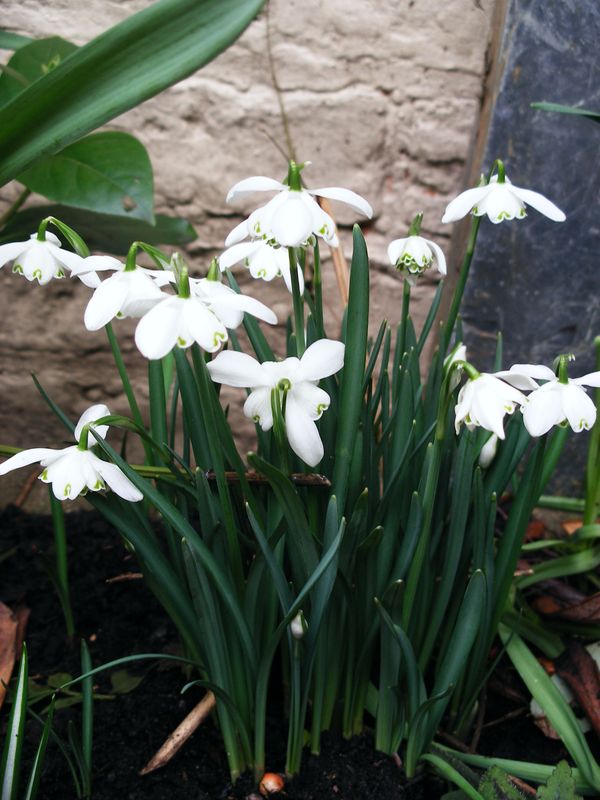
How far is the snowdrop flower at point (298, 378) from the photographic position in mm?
767

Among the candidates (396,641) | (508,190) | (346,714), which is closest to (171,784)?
(346,714)

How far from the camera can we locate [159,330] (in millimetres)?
656

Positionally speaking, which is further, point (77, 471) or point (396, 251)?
point (396, 251)

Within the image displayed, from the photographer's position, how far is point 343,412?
0.90m

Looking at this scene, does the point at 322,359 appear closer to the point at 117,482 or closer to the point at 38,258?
the point at 117,482

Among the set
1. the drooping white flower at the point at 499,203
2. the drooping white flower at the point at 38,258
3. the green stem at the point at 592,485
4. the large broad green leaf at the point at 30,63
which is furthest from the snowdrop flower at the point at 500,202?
the large broad green leaf at the point at 30,63

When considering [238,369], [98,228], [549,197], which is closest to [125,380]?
[238,369]

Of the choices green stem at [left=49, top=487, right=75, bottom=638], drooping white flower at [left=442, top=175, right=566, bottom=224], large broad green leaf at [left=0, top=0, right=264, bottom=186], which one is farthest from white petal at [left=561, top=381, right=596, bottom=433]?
A: green stem at [left=49, top=487, right=75, bottom=638]

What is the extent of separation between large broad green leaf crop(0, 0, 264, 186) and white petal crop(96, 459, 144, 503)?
0.35 meters

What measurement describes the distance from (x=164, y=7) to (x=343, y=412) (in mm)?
492

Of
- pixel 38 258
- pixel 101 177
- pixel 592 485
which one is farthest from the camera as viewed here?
pixel 592 485

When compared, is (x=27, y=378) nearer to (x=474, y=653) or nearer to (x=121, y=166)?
(x=121, y=166)

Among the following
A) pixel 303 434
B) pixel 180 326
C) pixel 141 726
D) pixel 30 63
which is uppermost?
pixel 30 63

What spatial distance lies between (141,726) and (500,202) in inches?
33.7
